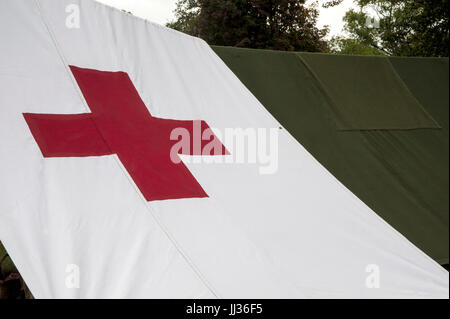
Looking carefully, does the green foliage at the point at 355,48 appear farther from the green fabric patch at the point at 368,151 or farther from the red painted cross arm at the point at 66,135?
the red painted cross arm at the point at 66,135

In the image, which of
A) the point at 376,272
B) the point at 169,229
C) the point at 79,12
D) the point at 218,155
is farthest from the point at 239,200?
the point at 79,12

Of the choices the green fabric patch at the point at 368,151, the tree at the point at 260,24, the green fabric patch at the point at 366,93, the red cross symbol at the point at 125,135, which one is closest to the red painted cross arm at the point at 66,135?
the red cross symbol at the point at 125,135

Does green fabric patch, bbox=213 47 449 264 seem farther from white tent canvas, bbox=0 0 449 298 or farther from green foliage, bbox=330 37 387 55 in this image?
green foliage, bbox=330 37 387 55

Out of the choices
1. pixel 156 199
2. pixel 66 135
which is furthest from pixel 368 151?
pixel 66 135

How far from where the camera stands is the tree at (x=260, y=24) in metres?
7.46

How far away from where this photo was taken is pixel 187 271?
1609mm

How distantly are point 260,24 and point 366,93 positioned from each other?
5250mm

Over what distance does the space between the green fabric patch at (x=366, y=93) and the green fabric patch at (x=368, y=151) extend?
4cm

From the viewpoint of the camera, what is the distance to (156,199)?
5.91ft

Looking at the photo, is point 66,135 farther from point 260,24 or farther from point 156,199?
point 260,24

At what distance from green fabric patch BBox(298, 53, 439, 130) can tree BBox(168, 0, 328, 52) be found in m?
4.63
